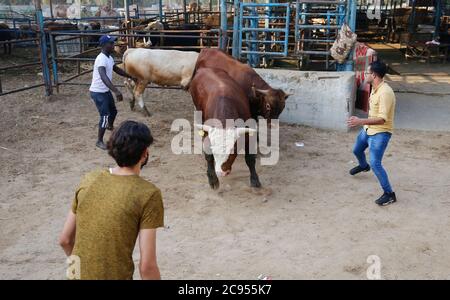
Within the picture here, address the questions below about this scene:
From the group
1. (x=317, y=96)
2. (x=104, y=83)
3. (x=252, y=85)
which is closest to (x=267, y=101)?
(x=252, y=85)

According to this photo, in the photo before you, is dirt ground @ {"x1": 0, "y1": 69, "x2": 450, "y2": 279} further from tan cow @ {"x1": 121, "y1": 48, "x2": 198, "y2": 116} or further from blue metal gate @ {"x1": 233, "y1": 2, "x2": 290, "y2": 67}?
blue metal gate @ {"x1": 233, "y1": 2, "x2": 290, "y2": 67}

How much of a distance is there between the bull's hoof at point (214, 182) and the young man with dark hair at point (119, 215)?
9.31 ft

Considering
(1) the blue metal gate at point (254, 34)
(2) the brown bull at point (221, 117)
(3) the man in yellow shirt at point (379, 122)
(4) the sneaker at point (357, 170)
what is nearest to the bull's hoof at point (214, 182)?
(2) the brown bull at point (221, 117)

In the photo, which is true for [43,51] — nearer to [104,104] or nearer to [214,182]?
[104,104]

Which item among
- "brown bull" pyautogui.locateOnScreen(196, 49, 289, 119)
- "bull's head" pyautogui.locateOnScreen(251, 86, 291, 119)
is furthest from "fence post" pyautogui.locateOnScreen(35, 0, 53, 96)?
"bull's head" pyautogui.locateOnScreen(251, 86, 291, 119)

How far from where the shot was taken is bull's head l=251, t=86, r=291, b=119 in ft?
19.9

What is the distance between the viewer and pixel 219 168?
4363 millimetres

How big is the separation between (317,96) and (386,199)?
9.65 feet

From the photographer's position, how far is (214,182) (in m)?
4.79

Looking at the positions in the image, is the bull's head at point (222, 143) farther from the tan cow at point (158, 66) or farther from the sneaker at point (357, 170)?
the tan cow at point (158, 66)

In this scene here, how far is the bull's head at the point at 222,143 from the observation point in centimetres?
427

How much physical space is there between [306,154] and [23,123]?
4365 mm
